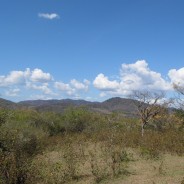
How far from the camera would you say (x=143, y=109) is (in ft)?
140

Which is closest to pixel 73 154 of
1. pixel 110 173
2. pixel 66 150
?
pixel 66 150

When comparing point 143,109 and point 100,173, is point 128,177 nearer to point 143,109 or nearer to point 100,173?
point 100,173

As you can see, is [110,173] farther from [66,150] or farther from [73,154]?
[66,150]

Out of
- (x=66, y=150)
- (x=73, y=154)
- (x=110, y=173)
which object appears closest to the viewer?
(x=110, y=173)

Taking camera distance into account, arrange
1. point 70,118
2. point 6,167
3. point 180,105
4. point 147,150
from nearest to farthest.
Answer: point 6,167
point 147,150
point 180,105
point 70,118

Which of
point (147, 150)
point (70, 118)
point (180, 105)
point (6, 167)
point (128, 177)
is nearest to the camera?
point (6, 167)

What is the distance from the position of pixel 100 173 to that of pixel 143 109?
26565 mm

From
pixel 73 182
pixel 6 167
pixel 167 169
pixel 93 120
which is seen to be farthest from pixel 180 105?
pixel 6 167

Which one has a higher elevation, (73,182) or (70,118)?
(70,118)

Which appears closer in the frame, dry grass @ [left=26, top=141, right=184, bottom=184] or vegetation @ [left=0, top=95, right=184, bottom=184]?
vegetation @ [left=0, top=95, right=184, bottom=184]

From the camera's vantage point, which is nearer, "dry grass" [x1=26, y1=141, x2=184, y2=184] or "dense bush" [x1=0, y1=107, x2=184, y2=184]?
"dense bush" [x1=0, y1=107, x2=184, y2=184]

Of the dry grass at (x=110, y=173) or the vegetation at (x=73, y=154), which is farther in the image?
the dry grass at (x=110, y=173)

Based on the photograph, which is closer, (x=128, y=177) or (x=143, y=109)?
(x=128, y=177)

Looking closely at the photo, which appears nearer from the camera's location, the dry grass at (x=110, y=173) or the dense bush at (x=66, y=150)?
the dense bush at (x=66, y=150)
